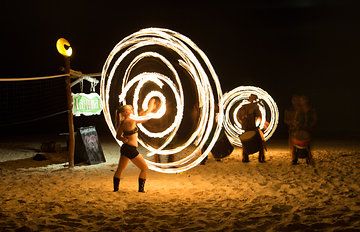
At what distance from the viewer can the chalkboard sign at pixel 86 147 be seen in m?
10.9

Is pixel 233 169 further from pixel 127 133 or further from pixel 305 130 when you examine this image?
pixel 127 133

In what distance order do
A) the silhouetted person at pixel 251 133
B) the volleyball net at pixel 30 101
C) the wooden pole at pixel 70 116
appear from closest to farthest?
1. the wooden pole at pixel 70 116
2. the silhouetted person at pixel 251 133
3. the volleyball net at pixel 30 101

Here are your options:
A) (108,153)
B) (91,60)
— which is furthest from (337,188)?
(91,60)

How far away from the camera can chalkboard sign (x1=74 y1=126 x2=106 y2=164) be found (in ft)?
35.7

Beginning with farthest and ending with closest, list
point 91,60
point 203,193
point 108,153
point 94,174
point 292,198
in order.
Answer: point 91,60
point 108,153
point 94,174
point 203,193
point 292,198

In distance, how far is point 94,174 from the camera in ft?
30.9

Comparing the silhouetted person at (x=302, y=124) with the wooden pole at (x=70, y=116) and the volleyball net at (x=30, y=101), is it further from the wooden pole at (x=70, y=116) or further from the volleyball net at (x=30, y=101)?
the volleyball net at (x=30, y=101)

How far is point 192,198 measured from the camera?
6.87m

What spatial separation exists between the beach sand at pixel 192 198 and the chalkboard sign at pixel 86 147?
301 mm

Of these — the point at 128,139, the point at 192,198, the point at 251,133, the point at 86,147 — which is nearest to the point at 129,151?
the point at 128,139

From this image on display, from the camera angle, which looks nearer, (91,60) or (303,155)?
(303,155)

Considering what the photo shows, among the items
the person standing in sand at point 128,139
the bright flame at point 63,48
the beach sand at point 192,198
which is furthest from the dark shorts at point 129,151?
the bright flame at point 63,48

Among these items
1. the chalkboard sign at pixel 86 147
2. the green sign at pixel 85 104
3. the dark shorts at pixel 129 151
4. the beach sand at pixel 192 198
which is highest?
the green sign at pixel 85 104

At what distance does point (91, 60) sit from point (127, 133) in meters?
33.7
